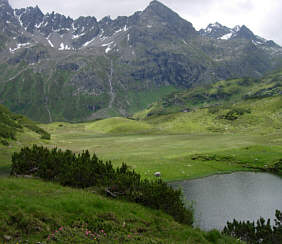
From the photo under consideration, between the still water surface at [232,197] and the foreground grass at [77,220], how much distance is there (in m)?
15.9

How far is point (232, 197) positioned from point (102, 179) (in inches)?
1305

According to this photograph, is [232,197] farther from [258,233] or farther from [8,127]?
[8,127]

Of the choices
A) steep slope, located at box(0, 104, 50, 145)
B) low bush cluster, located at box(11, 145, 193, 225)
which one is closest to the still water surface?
low bush cluster, located at box(11, 145, 193, 225)

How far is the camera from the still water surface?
144 ft

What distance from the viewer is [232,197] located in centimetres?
5547

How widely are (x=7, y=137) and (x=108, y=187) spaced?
73.1 meters

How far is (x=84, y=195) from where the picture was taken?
1141 inches

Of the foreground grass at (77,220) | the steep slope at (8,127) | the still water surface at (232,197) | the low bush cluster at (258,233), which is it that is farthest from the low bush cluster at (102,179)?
the steep slope at (8,127)

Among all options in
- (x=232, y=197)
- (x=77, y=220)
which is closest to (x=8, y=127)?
(x=232, y=197)

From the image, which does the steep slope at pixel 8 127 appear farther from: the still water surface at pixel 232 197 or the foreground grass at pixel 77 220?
the foreground grass at pixel 77 220

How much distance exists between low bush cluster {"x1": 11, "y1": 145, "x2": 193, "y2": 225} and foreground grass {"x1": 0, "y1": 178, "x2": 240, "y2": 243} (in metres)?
1.75

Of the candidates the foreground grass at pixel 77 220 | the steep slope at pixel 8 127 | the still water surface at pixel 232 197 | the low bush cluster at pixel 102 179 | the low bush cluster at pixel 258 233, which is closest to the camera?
the foreground grass at pixel 77 220

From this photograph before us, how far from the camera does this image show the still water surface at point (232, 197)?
43938mm

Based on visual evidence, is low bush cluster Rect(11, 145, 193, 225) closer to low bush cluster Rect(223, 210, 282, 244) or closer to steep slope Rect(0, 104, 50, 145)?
low bush cluster Rect(223, 210, 282, 244)
